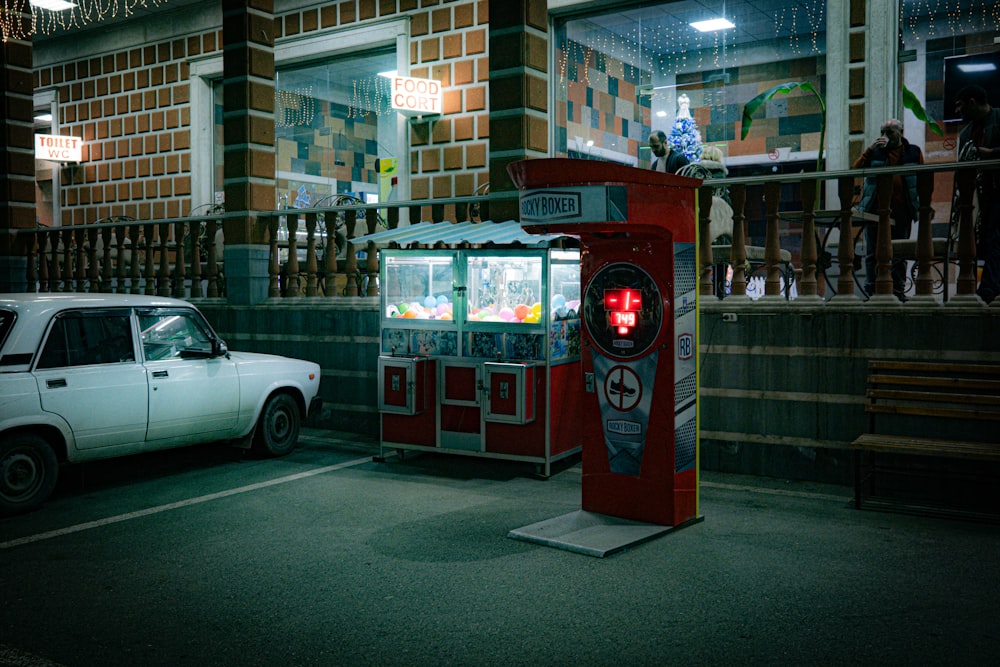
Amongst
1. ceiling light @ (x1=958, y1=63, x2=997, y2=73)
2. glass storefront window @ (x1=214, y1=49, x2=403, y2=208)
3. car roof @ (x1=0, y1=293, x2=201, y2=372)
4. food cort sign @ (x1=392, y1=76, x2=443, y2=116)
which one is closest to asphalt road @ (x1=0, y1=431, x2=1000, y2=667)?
car roof @ (x1=0, y1=293, x2=201, y2=372)

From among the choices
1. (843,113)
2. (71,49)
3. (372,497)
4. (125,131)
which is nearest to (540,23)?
(843,113)

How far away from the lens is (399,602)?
16.0ft

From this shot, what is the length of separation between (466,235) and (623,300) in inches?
102

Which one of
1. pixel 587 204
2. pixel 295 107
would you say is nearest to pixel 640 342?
pixel 587 204

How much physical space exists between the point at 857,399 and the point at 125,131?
1591 cm

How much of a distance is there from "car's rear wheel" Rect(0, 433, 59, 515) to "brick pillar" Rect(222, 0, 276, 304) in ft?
15.7

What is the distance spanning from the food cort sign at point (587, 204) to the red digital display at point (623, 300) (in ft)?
2.15

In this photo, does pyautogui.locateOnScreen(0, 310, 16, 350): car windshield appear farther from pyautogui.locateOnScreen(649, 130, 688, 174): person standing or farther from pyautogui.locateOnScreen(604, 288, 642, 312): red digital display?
pyautogui.locateOnScreen(649, 130, 688, 174): person standing

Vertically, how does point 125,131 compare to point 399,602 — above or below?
above

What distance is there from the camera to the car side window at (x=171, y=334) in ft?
26.0

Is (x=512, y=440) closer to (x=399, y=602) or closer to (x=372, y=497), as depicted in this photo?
(x=372, y=497)

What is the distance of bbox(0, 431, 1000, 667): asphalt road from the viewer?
425 cm

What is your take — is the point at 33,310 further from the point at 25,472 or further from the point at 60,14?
the point at 60,14

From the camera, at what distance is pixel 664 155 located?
12000 millimetres
